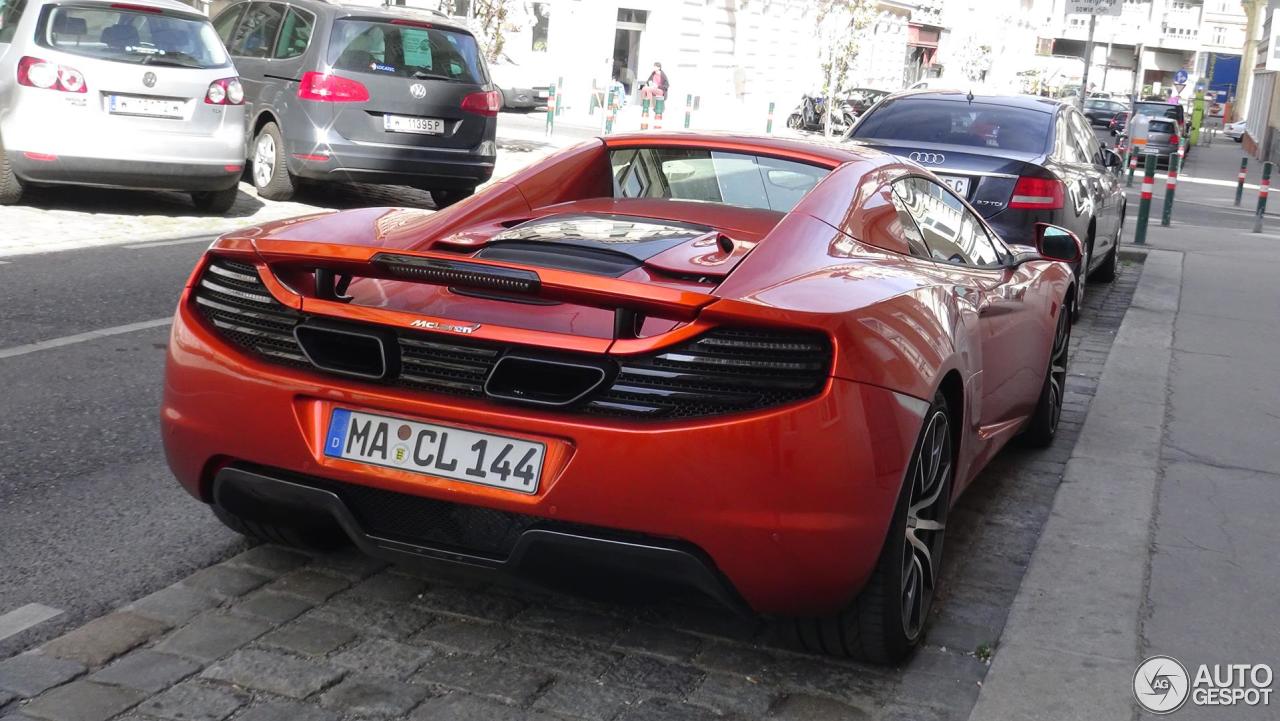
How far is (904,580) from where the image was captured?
3771 mm

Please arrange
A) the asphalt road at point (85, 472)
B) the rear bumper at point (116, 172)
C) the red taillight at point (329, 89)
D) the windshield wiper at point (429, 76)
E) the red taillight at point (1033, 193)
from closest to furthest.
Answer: the asphalt road at point (85, 472)
the red taillight at point (1033, 193)
the rear bumper at point (116, 172)
the red taillight at point (329, 89)
the windshield wiper at point (429, 76)

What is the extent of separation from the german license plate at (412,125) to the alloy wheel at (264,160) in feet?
3.94

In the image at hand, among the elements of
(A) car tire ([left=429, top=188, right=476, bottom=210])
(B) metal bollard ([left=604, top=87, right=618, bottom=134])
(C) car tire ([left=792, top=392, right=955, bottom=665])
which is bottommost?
(B) metal bollard ([left=604, top=87, right=618, bottom=134])

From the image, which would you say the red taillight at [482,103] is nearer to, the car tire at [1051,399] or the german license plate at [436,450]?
the car tire at [1051,399]

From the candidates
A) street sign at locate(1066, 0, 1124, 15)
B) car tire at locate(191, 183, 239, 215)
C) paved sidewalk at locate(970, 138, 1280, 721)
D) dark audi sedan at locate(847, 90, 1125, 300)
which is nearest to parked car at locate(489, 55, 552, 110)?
street sign at locate(1066, 0, 1124, 15)

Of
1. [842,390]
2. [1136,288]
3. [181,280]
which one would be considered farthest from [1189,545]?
[1136,288]

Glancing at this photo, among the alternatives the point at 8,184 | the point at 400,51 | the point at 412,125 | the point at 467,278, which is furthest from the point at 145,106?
the point at 467,278

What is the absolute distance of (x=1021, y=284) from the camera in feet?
17.5

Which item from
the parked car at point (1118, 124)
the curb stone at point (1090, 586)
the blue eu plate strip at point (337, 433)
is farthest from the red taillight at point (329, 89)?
the parked car at point (1118, 124)

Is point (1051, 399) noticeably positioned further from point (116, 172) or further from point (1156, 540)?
point (116, 172)

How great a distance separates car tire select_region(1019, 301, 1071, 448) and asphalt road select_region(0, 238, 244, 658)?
3352 mm

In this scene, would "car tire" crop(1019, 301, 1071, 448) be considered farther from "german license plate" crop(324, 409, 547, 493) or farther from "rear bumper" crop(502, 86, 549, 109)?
"rear bumper" crop(502, 86, 549, 109)

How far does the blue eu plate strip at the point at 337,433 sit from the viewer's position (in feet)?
11.3

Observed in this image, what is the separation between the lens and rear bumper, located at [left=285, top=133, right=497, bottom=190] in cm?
1315
